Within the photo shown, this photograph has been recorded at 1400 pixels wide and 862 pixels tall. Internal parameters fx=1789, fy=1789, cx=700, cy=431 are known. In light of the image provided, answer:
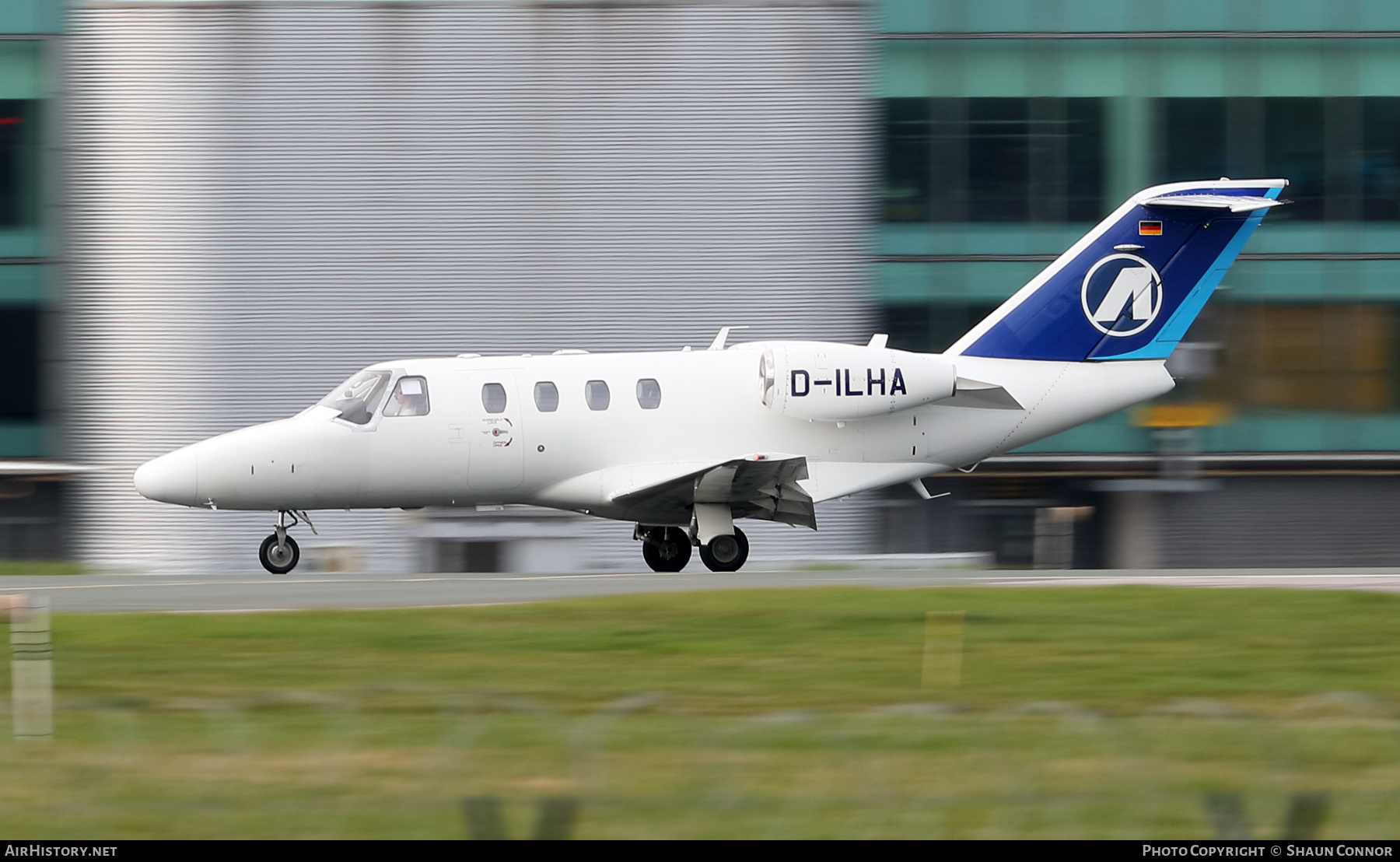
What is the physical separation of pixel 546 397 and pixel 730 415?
2092mm

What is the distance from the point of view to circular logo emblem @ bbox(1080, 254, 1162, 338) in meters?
20.9

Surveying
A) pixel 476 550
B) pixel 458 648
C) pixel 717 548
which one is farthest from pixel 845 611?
pixel 476 550

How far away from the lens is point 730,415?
798 inches

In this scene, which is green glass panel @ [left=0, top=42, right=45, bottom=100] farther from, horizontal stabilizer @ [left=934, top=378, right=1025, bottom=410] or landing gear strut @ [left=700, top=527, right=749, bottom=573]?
horizontal stabilizer @ [left=934, top=378, right=1025, bottom=410]

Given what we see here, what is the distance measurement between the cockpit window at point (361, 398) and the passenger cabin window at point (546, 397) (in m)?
1.68

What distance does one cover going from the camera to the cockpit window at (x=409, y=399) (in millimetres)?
19828

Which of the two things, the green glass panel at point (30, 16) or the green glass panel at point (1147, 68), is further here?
the green glass panel at point (1147, 68)

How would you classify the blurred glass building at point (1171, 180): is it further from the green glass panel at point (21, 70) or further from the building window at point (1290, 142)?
the green glass panel at point (21, 70)

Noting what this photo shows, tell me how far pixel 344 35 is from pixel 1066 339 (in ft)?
43.9

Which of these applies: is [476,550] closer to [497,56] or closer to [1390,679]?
[497,56]

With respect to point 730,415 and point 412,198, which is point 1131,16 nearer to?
point 412,198

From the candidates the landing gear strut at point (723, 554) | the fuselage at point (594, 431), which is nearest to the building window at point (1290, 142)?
the fuselage at point (594, 431)

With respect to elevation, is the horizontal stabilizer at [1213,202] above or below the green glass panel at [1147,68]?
below

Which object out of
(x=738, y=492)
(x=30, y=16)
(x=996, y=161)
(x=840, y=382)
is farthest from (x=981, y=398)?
(x=30, y=16)
